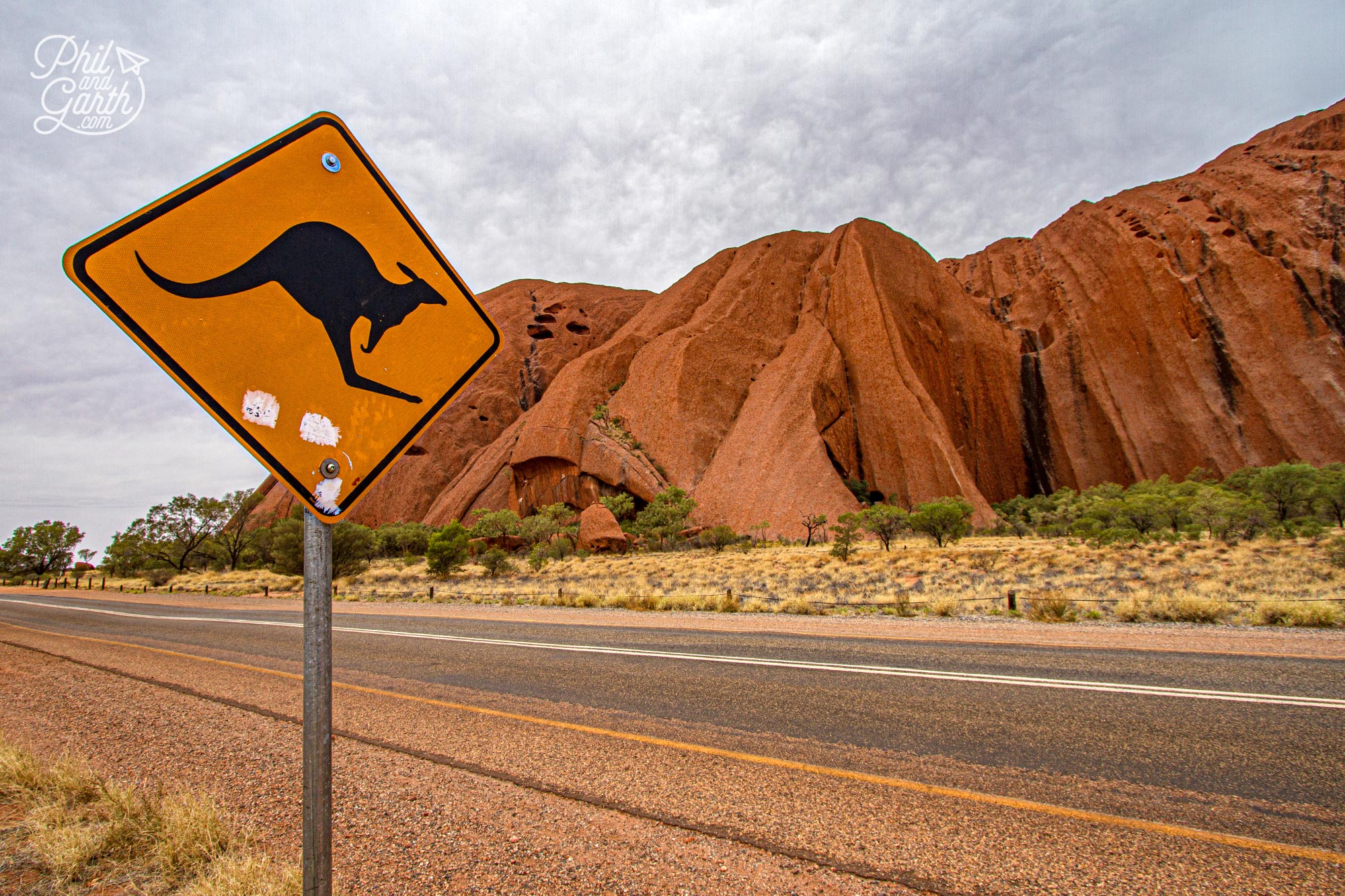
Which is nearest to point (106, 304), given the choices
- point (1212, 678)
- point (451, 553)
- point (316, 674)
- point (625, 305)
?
point (316, 674)

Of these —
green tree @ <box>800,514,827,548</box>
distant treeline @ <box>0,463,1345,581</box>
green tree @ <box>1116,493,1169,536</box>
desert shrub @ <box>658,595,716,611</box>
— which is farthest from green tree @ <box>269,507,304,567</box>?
green tree @ <box>1116,493,1169,536</box>

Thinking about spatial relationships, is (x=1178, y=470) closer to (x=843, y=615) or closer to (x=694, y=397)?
(x=694, y=397)

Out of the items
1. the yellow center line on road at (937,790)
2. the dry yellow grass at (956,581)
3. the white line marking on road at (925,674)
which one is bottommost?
the dry yellow grass at (956,581)

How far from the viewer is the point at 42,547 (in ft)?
198

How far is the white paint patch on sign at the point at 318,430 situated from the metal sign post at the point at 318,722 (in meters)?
0.18

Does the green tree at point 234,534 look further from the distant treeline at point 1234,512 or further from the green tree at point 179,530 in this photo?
the distant treeline at point 1234,512

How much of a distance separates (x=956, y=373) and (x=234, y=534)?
200 ft

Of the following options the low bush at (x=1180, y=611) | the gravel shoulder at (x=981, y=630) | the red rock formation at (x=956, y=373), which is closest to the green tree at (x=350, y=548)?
the red rock formation at (x=956, y=373)

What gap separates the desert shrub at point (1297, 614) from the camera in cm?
889

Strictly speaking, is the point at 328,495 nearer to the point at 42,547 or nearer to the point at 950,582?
the point at 950,582

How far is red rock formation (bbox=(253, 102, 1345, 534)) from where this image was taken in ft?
134

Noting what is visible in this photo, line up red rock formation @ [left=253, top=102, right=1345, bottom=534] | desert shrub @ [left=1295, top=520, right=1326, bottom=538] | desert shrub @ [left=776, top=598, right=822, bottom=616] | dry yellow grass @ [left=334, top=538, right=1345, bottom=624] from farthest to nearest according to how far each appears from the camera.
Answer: red rock formation @ [left=253, top=102, right=1345, bottom=534] → desert shrub @ [left=1295, top=520, right=1326, bottom=538] → desert shrub @ [left=776, top=598, right=822, bottom=616] → dry yellow grass @ [left=334, top=538, right=1345, bottom=624]

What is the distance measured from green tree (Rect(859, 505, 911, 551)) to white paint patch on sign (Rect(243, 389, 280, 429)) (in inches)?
1163

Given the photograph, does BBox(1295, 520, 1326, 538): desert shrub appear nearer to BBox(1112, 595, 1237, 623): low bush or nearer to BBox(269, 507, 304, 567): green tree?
BBox(1112, 595, 1237, 623): low bush
